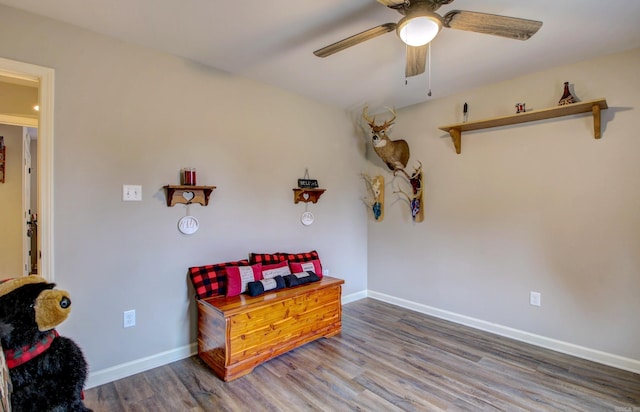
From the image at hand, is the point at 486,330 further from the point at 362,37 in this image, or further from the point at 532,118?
the point at 362,37

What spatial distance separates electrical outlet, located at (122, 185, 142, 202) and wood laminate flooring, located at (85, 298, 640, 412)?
1298 mm

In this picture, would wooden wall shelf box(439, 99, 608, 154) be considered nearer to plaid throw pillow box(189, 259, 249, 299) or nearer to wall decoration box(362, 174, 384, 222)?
wall decoration box(362, 174, 384, 222)

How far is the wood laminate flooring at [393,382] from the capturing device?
1.95m

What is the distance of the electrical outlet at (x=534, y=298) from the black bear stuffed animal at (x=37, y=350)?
332cm

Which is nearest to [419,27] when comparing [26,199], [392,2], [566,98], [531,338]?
[392,2]

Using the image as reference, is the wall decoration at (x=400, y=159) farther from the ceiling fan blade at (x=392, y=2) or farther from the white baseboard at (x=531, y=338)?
the ceiling fan blade at (x=392, y=2)

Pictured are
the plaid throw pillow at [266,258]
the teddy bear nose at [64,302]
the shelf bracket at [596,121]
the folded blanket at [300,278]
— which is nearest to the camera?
the teddy bear nose at [64,302]

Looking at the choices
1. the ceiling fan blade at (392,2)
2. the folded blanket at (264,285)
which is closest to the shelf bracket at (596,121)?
the ceiling fan blade at (392,2)

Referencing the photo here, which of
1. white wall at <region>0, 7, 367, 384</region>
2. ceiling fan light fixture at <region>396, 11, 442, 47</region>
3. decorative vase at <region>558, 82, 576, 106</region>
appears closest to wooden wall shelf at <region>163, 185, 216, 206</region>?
white wall at <region>0, 7, 367, 384</region>

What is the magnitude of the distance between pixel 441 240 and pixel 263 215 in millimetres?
1972

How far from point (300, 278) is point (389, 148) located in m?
1.79

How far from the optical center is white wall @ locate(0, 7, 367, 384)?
2049 mm

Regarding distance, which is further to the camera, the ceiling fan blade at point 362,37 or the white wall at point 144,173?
the white wall at point 144,173

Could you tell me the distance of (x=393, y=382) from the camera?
2193 mm
